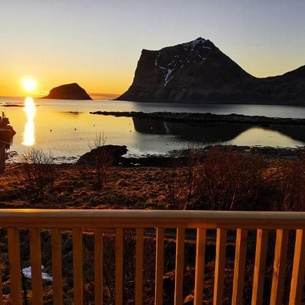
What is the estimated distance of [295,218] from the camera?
2.01 meters

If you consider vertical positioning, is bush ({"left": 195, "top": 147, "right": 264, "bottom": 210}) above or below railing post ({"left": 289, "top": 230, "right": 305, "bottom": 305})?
below

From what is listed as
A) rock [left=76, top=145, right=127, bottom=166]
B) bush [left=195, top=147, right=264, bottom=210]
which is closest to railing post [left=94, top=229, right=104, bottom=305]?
bush [left=195, top=147, right=264, bottom=210]

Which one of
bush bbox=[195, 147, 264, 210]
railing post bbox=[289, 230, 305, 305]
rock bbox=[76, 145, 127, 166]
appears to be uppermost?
railing post bbox=[289, 230, 305, 305]

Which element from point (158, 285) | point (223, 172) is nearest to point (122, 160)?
point (223, 172)

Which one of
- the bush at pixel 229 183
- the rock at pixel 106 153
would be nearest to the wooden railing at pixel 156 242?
the bush at pixel 229 183

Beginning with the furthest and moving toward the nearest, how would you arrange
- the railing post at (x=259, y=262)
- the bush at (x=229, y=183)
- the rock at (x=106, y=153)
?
the rock at (x=106, y=153) < the bush at (x=229, y=183) < the railing post at (x=259, y=262)

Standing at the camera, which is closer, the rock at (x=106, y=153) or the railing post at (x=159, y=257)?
the railing post at (x=159, y=257)

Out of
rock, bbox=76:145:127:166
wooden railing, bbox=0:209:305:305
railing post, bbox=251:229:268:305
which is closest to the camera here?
wooden railing, bbox=0:209:305:305

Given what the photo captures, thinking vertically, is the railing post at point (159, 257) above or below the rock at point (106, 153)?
above

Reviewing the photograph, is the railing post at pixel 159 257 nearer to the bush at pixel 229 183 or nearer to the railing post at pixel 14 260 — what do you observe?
the railing post at pixel 14 260

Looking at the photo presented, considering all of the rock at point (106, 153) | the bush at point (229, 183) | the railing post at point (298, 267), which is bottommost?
the rock at point (106, 153)

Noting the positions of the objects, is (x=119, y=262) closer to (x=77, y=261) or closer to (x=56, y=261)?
(x=77, y=261)

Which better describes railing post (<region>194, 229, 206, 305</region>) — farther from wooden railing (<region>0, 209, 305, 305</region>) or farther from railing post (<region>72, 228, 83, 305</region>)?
railing post (<region>72, 228, 83, 305</region>)

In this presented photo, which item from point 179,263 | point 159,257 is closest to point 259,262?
point 179,263
